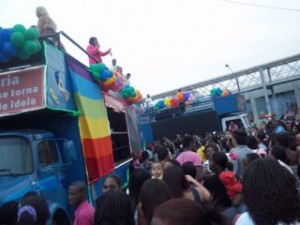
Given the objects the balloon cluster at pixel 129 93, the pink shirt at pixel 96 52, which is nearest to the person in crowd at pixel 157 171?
the pink shirt at pixel 96 52

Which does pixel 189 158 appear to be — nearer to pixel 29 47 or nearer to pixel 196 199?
pixel 196 199

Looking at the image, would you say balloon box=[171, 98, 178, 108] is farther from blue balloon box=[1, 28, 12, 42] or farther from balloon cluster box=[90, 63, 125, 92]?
blue balloon box=[1, 28, 12, 42]

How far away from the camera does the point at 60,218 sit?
536 cm

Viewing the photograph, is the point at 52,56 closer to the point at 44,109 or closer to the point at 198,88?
the point at 44,109

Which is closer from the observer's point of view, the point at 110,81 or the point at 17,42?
the point at 17,42

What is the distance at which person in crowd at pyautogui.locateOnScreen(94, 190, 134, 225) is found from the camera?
9.95 feet

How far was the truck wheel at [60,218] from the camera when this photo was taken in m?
5.20

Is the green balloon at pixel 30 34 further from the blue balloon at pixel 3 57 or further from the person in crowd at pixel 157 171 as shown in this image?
the person in crowd at pixel 157 171

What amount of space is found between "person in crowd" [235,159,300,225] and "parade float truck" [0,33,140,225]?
10.3 ft

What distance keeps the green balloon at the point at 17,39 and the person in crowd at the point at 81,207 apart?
2.11 m

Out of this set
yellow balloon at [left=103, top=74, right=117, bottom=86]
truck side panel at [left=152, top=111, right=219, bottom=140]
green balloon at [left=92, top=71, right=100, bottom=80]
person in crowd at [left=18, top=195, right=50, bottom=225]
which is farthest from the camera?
truck side panel at [left=152, top=111, right=219, bottom=140]

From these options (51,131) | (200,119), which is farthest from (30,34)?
(200,119)

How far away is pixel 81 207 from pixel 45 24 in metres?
4.16

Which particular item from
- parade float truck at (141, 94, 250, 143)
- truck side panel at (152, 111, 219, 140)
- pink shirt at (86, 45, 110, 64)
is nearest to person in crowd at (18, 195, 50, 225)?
pink shirt at (86, 45, 110, 64)
